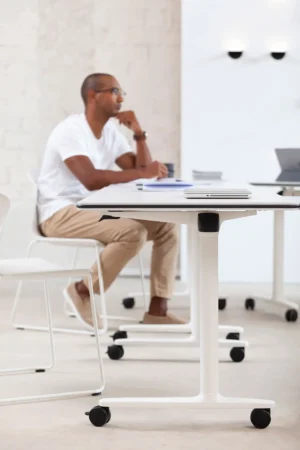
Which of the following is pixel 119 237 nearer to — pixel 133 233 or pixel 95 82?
pixel 133 233

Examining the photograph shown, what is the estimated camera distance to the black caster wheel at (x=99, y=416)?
115 inches

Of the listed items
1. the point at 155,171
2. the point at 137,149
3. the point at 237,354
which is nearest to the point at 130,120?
the point at 137,149

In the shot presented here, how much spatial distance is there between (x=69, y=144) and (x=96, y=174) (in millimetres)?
233

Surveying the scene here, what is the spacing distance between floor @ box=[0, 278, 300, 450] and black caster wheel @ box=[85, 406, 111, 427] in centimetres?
3

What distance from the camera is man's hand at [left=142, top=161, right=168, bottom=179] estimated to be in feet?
14.4

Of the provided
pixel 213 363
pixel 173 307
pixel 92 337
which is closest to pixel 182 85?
pixel 173 307

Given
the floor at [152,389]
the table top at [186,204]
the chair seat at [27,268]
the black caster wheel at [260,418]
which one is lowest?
the floor at [152,389]

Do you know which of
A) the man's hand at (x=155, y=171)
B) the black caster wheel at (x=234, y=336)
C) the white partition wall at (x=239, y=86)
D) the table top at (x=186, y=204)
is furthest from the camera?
the white partition wall at (x=239, y=86)

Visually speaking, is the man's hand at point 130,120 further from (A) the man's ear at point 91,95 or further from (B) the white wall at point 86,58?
(B) the white wall at point 86,58

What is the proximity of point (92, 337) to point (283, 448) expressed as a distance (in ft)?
5.96

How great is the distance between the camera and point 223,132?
5.96 meters

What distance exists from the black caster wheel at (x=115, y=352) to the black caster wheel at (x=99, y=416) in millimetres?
941

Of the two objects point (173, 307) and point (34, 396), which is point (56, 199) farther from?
point (34, 396)

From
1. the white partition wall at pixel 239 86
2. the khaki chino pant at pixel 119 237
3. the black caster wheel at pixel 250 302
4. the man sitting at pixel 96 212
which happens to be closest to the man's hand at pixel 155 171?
the man sitting at pixel 96 212
